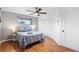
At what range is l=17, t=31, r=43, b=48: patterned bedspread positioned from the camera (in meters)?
1.37

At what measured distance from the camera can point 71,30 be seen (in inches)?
55.0

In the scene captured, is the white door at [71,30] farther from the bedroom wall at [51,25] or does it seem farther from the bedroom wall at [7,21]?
the bedroom wall at [7,21]

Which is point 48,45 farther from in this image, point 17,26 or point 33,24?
point 17,26

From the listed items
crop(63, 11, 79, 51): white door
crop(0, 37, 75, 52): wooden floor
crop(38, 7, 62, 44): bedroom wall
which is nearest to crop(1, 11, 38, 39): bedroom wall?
crop(0, 37, 75, 52): wooden floor

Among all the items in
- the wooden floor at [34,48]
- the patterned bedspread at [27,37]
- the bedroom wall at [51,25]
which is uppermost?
the bedroom wall at [51,25]

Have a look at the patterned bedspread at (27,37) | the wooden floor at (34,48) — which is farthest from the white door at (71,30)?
the patterned bedspread at (27,37)

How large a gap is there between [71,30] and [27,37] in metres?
0.94

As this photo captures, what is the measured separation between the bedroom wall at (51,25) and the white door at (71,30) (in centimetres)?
14

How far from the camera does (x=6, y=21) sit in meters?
1.28

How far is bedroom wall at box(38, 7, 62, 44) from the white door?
138mm

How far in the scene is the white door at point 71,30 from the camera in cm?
130

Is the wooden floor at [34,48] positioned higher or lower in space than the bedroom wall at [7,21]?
lower
